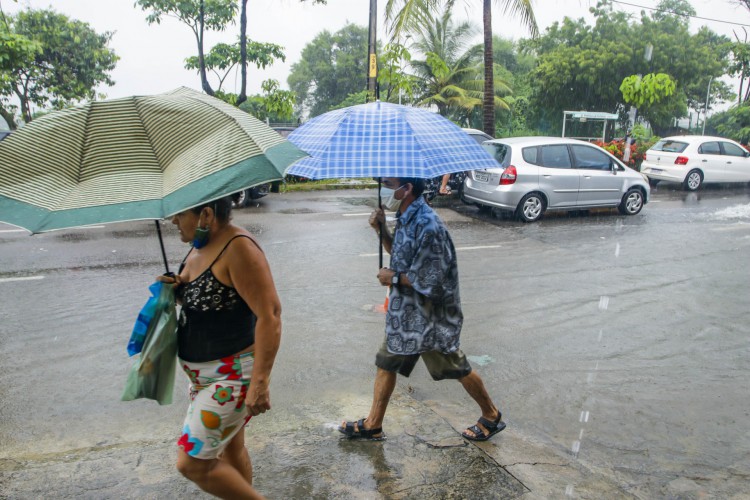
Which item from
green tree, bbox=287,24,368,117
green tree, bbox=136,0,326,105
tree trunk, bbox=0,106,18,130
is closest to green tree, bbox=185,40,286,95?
green tree, bbox=136,0,326,105

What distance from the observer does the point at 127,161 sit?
2.00 meters

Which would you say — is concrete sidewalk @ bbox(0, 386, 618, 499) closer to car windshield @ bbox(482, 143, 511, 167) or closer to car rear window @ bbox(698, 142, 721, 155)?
car windshield @ bbox(482, 143, 511, 167)

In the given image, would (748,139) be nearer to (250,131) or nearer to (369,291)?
(369,291)

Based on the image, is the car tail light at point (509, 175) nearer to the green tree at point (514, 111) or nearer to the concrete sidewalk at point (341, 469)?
the concrete sidewalk at point (341, 469)

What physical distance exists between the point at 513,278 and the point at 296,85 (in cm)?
5335

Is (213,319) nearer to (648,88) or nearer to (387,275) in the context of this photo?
(387,275)

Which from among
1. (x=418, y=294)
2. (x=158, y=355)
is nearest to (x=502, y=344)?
(x=418, y=294)

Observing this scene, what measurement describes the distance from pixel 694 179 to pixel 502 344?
13.9 metres

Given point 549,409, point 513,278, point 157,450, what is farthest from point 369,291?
point 157,450

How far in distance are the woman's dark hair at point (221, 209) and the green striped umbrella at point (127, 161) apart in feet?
1.05

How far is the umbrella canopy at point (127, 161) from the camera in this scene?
1839mm

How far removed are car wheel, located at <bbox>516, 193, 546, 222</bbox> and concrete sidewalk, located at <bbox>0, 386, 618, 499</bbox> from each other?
314 inches

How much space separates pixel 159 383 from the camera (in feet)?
8.10

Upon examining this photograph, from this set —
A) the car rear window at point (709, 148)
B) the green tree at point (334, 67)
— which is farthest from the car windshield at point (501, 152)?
the green tree at point (334, 67)
